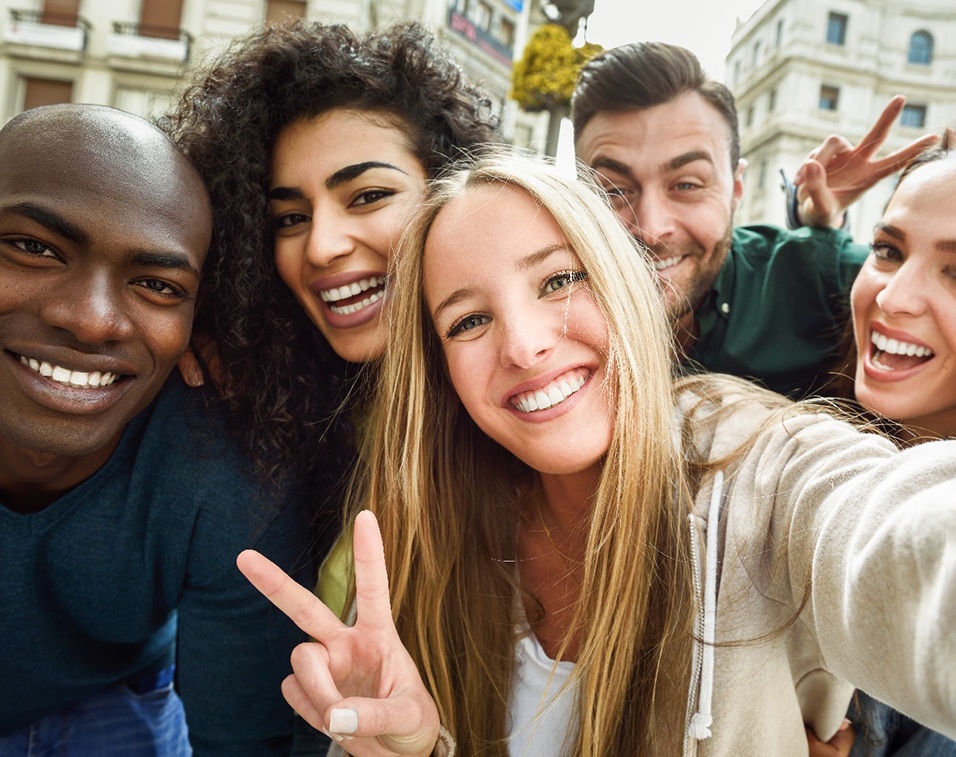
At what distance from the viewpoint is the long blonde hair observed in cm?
136

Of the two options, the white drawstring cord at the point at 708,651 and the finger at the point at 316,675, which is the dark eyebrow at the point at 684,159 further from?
the finger at the point at 316,675

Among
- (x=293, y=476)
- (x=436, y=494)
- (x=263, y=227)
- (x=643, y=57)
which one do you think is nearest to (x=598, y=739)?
(x=436, y=494)

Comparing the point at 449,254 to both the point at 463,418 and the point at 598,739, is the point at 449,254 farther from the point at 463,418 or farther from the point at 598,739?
the point at 598,739

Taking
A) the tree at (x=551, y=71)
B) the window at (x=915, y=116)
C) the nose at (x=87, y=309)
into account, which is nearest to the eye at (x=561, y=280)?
the nose at (x=87, y=309)

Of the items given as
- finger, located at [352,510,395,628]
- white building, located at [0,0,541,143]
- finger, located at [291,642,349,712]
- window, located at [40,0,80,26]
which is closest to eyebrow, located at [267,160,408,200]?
finger, located at [352,510,395,628]

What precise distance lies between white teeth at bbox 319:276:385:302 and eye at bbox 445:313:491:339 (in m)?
0.50

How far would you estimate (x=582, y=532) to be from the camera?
160 centimetres

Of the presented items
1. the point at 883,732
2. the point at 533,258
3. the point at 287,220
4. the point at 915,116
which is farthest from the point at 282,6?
the point at 915,116

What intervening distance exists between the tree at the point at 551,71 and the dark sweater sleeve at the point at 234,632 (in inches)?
100

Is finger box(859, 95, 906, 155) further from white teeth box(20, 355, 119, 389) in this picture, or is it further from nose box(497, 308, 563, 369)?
white teeth box(20, 355, 119, 389)

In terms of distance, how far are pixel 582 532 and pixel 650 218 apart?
3.75 ft

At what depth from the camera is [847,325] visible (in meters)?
2.05

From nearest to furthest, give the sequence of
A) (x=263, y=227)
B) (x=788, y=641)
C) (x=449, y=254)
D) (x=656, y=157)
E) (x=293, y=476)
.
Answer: (x=788, y=641)
(x=449, y=254)
(x=293, y=476)
(x=263, y=227)
(x=656, y=157)

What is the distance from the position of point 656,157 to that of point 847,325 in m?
0.82
